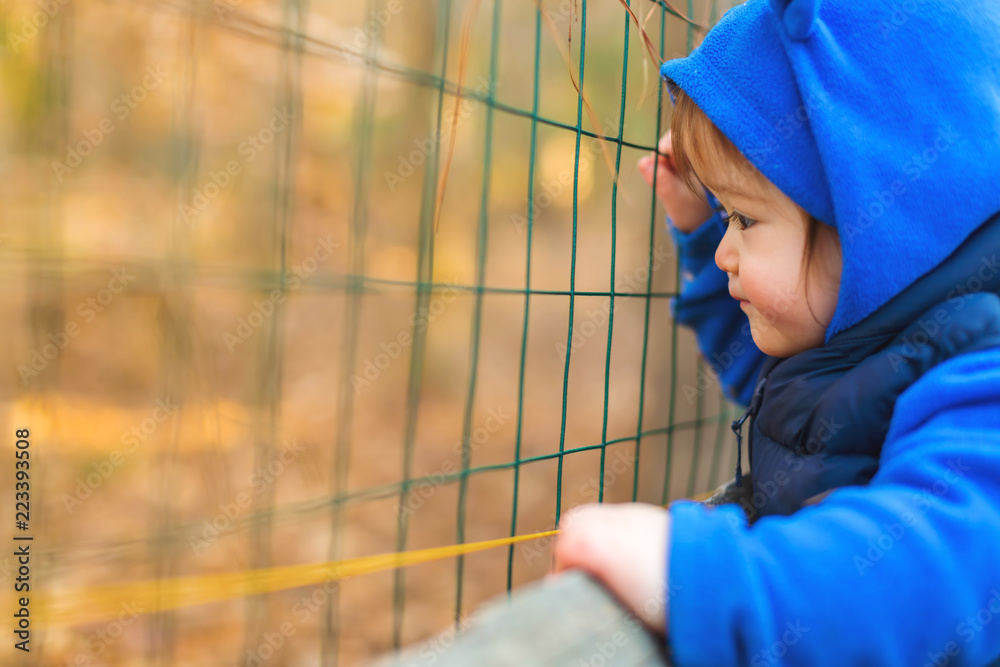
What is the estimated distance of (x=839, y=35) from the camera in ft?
2.63

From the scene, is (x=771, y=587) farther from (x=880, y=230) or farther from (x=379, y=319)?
(x=379, y=319)

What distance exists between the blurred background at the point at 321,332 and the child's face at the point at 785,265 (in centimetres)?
74

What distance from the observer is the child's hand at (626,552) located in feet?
1.46

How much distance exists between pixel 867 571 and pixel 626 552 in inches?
8.1

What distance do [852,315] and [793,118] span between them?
242mm

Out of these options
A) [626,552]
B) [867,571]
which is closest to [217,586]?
[626,552]

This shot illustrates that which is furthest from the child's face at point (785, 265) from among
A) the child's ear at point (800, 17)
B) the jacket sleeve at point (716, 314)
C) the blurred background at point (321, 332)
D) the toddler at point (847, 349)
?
the blurred background at point (321, 332)

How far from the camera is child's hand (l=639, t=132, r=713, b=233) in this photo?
125 centimetres

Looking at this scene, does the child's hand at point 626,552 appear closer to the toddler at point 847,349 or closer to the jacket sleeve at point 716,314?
the toddler at point 847,349

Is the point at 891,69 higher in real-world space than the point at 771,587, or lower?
higher

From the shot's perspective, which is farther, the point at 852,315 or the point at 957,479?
the point at 852,315

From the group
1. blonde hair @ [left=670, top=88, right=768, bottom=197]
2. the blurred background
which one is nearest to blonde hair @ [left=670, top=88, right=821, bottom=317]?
blonde hair @ [left=670, top=88, right=768, bottom=197]

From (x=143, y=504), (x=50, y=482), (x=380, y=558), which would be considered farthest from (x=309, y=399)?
(x=380, y=558)

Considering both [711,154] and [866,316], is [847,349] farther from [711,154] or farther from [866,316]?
[711,154]
